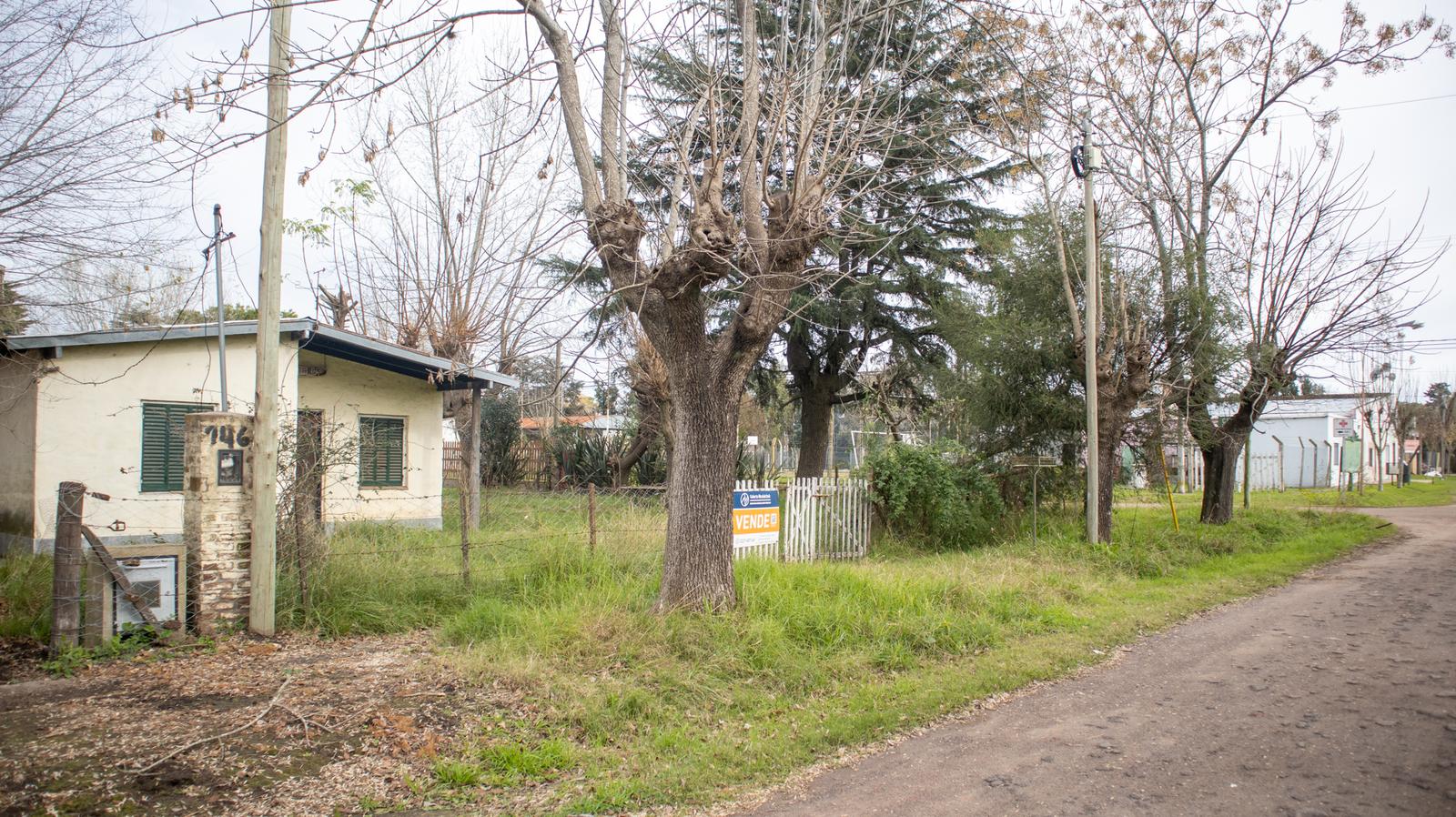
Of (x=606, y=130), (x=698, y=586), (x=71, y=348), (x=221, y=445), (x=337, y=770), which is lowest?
(x=337, y=770)

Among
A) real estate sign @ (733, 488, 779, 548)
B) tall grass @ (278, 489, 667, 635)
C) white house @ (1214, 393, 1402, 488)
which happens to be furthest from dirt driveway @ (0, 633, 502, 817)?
white house @ (1214, 393, 1402, 488)

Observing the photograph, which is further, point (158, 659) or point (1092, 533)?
point (1092, 533)

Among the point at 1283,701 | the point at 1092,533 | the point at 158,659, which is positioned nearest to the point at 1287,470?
the point at 1092,533

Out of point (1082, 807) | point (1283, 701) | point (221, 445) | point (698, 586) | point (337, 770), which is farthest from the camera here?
point (698, 586)

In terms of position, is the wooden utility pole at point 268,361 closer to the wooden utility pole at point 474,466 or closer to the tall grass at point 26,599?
the tall grass at point 26,599

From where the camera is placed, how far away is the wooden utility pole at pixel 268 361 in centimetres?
709

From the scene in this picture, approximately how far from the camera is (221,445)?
7035 mm

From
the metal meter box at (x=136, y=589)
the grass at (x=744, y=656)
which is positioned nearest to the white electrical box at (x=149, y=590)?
the metal meter box at (x=136, y=589)

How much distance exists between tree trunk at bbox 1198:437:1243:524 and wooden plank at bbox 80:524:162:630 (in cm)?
1702

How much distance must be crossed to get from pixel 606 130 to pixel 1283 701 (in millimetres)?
6956

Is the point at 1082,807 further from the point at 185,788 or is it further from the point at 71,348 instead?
the point at 71,348

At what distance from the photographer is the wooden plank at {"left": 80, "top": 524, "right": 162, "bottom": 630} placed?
21.1ft

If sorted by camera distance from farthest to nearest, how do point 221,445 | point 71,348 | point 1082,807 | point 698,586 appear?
point 71,348, point 698,586, point 221,445, point 1082,807

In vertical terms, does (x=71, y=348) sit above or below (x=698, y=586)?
above
